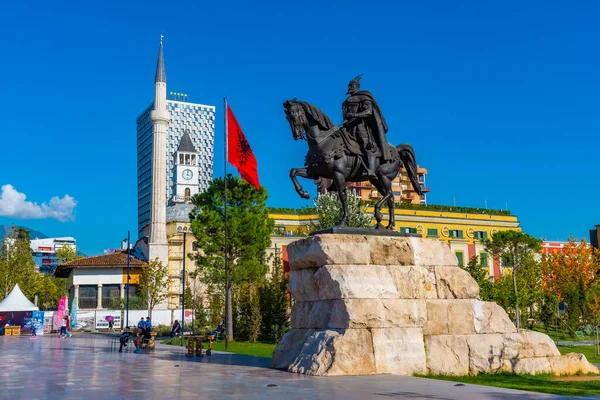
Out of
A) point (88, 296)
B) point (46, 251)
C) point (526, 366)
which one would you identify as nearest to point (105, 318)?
point (88, 296)

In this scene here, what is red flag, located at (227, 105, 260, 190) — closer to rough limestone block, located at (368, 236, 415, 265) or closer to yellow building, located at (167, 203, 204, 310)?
rough limestone block, located at (368, 236, 415, 265)

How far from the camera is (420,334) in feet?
45.3

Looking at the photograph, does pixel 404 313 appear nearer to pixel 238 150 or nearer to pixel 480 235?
pixel 238 150

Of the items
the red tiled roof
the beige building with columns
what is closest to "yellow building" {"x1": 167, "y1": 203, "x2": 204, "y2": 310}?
the beige building with columns

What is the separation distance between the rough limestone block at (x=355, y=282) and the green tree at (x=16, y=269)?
176ft

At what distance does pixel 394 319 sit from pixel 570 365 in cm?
458

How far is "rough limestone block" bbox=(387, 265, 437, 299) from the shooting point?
14.2 m

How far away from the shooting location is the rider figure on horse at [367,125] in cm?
1570

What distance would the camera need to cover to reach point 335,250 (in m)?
13.9

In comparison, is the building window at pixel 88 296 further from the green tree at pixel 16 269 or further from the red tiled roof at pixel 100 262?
the green tree at pixel 16 269

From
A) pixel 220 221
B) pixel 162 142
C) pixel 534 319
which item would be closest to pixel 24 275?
pixel 162 142

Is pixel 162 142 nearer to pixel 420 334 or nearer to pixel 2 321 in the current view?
pixel 2 321

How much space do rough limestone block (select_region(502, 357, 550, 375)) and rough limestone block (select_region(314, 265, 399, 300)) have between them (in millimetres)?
3011

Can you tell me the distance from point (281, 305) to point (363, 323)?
76.0 ft
